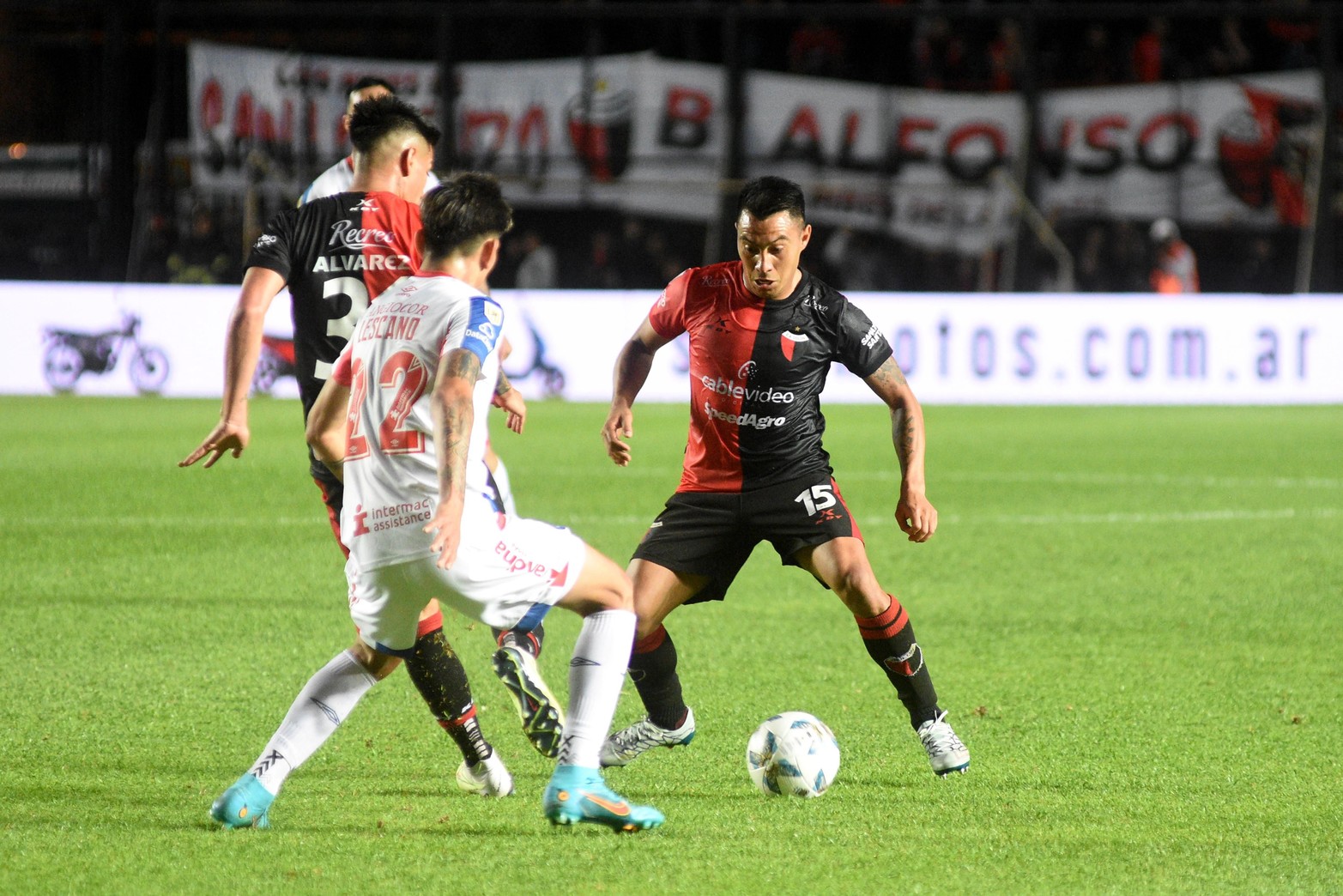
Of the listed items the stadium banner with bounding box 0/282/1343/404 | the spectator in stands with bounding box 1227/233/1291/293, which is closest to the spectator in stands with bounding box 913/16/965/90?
the spectator in stands with bounding box 1227/233/1291/293

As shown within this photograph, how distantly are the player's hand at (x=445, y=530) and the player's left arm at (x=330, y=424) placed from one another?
505 millimetres

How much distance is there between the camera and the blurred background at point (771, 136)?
68.9 feet

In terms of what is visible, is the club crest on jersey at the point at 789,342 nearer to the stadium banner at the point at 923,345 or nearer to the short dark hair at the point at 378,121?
the short dark hair at the point at 378,121

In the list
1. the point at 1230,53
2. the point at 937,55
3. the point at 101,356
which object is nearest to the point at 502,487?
the point at 101,356

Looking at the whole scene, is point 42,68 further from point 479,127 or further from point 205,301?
point 205,301

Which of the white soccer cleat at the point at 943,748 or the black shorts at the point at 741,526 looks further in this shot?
the black shorts at the point at 741,526

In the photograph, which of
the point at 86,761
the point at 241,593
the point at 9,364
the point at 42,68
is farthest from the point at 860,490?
the point at 42,68

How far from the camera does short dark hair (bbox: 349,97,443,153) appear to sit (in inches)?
189

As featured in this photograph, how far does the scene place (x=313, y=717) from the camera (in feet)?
13.6

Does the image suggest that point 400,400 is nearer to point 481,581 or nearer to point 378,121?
point 481,581

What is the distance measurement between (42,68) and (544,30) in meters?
7.78

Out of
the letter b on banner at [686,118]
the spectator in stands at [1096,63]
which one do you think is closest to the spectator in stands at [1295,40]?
the spectator in stands at [1096,63]

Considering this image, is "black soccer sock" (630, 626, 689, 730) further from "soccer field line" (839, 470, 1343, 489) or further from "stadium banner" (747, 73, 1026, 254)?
"stadium banner" (747, 73, 1026, 254)

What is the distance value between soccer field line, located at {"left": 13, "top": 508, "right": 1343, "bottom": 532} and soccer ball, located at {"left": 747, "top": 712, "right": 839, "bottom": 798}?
5.17 metres
